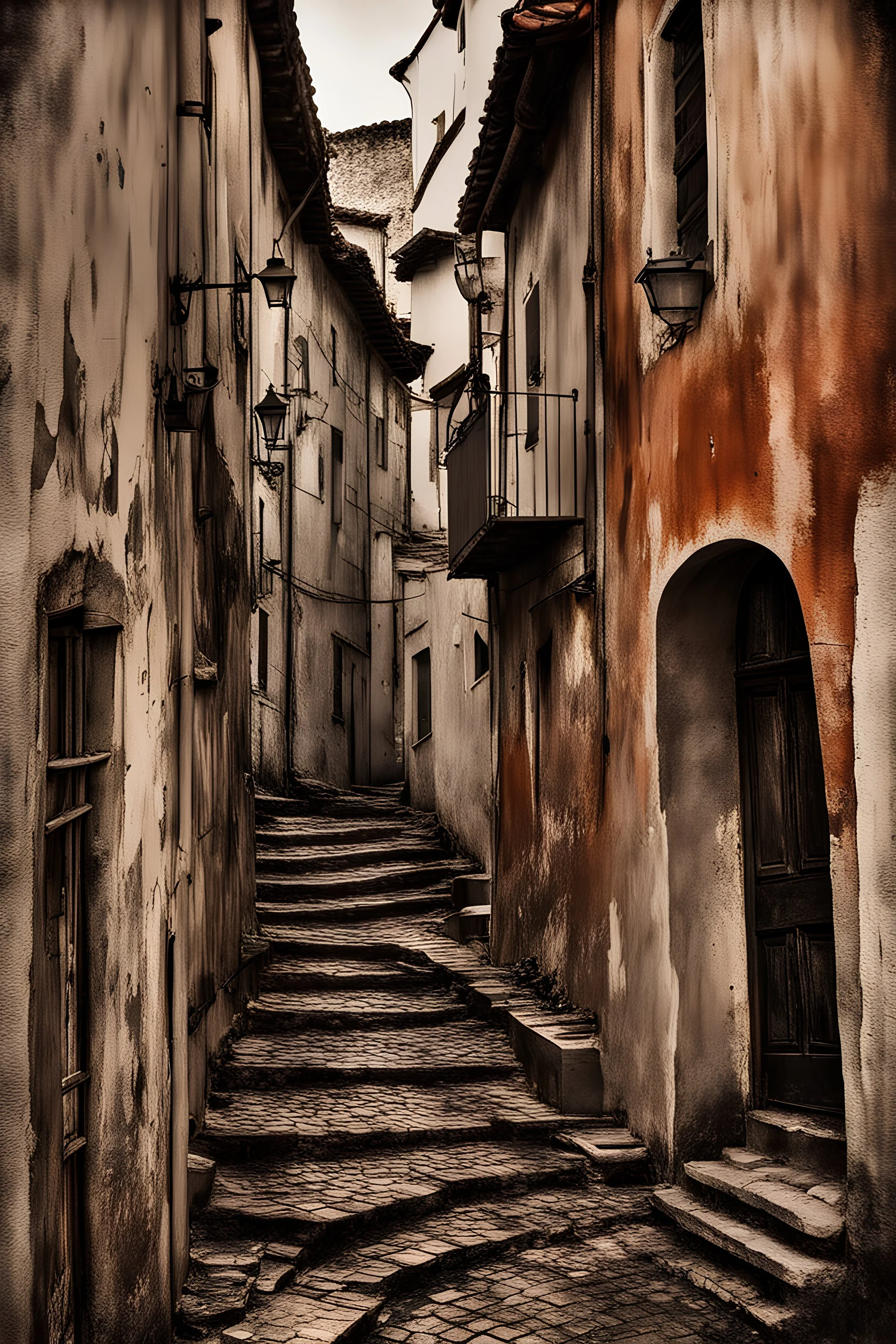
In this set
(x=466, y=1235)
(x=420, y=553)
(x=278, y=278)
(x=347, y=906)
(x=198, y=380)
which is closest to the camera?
(x=198, y=380)

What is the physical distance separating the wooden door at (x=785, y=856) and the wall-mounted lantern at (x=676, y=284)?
1.40 m

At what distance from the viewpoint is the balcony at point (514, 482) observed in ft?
33.6

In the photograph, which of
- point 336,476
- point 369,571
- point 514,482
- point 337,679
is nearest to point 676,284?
point 514,482

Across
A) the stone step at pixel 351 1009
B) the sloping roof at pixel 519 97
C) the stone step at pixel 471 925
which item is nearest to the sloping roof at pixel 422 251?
the sloping roof at pixel 519 97

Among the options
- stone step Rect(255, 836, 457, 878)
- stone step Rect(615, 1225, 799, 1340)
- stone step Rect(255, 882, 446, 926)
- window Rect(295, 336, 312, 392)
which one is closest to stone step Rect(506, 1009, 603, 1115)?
stone step Rect(615, 1225, 799, 1340)

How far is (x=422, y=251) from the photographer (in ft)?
80.9

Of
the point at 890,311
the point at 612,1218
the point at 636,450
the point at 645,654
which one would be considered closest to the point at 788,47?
the point at 890,311

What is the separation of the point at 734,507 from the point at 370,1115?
4.69 metres

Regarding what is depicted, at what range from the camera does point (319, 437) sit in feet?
77.1

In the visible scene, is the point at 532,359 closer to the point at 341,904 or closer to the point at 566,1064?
the point at 341,904

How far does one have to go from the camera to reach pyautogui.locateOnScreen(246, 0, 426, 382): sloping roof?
12.8 metres

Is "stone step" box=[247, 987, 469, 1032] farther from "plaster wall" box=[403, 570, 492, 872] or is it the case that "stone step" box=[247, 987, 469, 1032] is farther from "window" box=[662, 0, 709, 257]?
"window" box=[662, 0, 709, 257]

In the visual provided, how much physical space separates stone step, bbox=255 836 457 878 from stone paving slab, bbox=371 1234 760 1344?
8.87 meters

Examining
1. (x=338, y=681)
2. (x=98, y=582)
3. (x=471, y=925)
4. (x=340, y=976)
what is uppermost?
(x=338, y=681)
